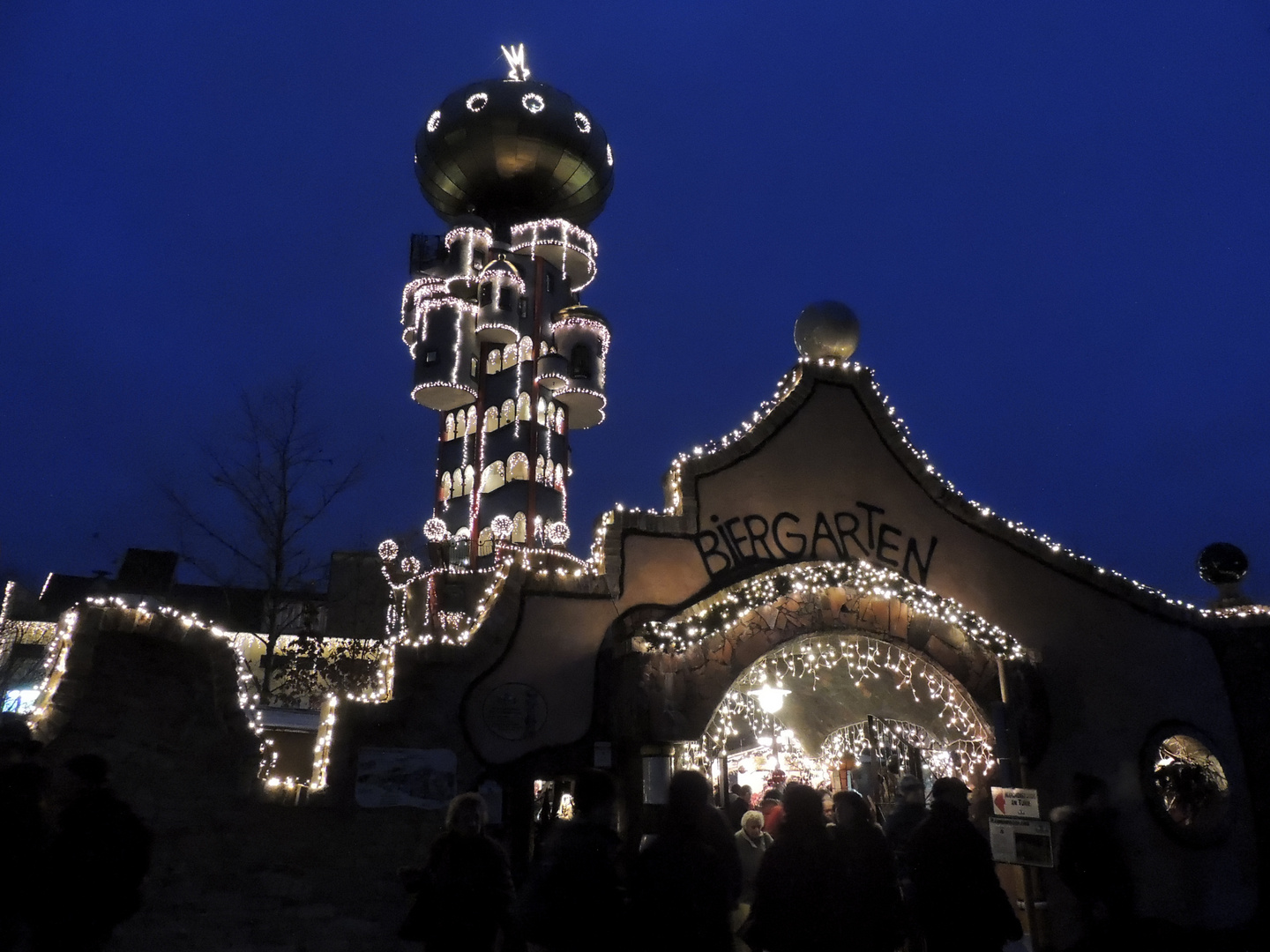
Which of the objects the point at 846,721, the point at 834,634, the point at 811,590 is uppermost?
the point at 811,590

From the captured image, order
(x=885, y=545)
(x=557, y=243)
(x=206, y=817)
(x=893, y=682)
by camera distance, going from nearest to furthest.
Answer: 1. (x=206, y=817)
2. (x=885, y=545)
3. (x=893, y=682)
4. (x=557, y=243)

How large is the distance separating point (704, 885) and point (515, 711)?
596cm

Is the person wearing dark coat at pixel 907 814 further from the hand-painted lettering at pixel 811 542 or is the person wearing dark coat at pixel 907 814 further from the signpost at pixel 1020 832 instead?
the hand-painted lettering at pixel 811 542

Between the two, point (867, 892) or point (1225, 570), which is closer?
point (867, 892)

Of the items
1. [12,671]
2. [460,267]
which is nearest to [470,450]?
[460,267]

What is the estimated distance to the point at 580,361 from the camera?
32156mm

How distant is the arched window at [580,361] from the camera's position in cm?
3188

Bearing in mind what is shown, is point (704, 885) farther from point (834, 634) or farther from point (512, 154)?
point (512, 154)

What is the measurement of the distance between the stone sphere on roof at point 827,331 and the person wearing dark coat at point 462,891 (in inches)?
383

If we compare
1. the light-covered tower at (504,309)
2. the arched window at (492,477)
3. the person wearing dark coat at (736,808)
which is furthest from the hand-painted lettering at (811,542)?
the arched window at (492,477)

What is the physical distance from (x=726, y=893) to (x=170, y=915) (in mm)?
6510

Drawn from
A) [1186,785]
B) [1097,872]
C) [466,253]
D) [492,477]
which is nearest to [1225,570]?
[1186,785]

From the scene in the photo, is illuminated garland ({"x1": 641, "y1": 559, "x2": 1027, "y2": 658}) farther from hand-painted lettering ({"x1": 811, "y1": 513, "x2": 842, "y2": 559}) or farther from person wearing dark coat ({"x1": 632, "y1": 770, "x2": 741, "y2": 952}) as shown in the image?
person wearing dark coat ({"x1": 632, "y1": 770, "x2": 741, "y2": 952})

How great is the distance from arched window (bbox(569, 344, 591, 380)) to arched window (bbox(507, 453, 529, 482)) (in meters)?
3.70
